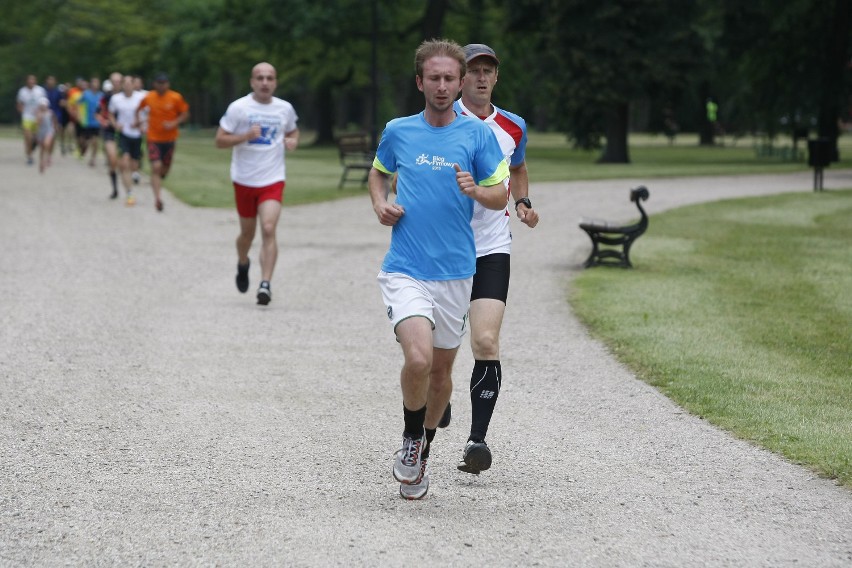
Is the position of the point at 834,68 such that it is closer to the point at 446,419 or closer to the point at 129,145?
the point at 129,145

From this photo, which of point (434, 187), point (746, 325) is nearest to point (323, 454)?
point (434, 187)

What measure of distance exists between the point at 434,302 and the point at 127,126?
17.7m

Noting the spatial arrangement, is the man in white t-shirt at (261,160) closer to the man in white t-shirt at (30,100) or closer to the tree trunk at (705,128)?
the man in white t-shirt at (30,100)

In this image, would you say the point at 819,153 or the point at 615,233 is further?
the point at 819,153

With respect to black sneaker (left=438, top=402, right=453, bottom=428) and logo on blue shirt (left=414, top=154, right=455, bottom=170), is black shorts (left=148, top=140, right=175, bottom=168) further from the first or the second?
logo on blue shirt (left=414, top=154, right=455, bottom=170)

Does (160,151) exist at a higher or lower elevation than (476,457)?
higher

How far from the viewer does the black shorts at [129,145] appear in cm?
2281

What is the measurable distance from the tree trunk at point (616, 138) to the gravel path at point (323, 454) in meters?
31.9

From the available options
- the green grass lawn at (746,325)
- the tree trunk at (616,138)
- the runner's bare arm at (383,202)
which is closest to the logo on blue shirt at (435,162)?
the runner's bare arm at (383,202)

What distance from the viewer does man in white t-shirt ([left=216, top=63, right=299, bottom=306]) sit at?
11.9 m

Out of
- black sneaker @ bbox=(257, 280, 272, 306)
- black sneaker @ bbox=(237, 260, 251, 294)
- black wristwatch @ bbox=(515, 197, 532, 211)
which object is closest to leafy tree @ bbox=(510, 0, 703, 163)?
black sneaker @ bbox=(237, 260, 251, 294)

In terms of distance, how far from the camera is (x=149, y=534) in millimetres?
5266

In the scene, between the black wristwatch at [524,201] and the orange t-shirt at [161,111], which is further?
the orange t-shirt at [161,111]

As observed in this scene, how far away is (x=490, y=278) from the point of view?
21.0ft
